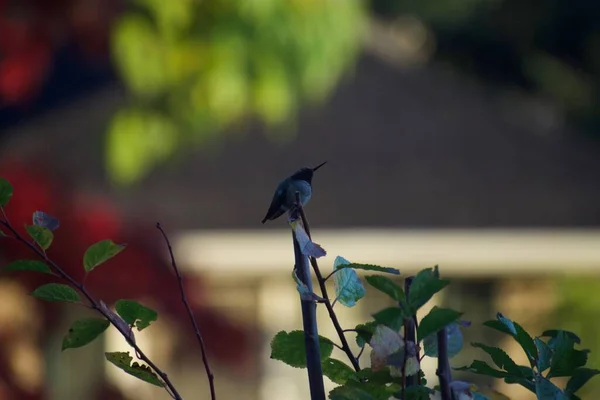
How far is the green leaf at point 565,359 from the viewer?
49.2 inches

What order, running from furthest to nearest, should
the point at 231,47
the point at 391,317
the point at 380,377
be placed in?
the point at 231,47 < the point at 380,377 < the point at 391,317

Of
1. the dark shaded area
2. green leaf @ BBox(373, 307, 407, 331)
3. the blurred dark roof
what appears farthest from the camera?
the dark shaded area

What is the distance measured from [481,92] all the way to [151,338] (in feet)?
15.0

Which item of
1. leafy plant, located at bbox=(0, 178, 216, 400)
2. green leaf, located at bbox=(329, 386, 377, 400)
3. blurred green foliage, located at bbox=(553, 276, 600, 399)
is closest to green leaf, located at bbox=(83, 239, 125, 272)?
leafy plant, located at bbox=(0, 178, 216, 400)

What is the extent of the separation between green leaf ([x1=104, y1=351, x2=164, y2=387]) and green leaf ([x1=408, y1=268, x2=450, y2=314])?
0.35m

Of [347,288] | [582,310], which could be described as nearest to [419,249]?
[582,310]

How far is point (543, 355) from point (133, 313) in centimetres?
50

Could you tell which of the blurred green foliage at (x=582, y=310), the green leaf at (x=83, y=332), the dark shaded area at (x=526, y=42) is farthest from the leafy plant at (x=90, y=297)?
the dark shaded area at (x=526, y=42)

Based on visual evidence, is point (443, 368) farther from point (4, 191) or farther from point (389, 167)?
point (389, 167)

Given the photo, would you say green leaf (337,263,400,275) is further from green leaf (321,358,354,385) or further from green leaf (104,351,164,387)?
green leaf (104,351,164,387)

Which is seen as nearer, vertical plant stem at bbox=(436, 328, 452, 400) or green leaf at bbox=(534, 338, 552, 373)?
vertical plant stem at bbox=(436, 328, 452, 400)

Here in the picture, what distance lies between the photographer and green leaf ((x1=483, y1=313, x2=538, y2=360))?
4.09 ft

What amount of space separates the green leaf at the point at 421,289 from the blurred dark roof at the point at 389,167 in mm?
8314

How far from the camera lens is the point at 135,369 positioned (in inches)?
49.7
